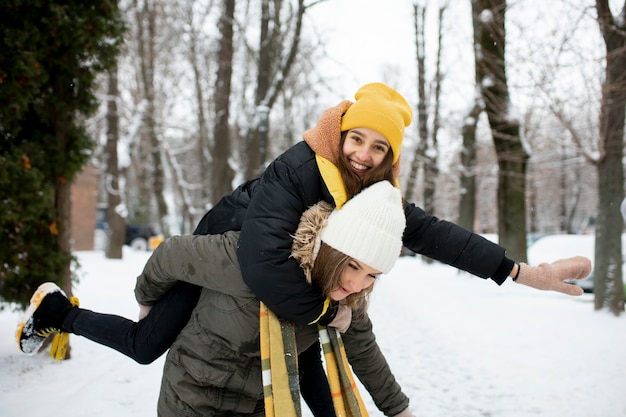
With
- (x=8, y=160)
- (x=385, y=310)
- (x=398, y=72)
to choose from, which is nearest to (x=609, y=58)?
(x=385, y=310)

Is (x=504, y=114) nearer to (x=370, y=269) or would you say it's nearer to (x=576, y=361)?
(x=576, y=361)

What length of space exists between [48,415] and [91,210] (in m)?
26.6

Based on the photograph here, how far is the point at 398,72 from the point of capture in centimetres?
2795

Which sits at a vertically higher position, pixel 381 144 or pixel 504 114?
pixel 504 114

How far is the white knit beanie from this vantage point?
198cm

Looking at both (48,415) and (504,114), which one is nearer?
(48,415)

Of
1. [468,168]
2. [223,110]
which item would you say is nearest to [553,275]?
[223,110]

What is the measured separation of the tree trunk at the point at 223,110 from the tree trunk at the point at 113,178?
13.0 ft

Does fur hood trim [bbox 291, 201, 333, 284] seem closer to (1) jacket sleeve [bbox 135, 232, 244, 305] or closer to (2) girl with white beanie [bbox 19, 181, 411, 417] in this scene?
(2) girl with white beanie [bbox 19, 181, 411, 417]

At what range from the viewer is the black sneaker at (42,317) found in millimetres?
2711

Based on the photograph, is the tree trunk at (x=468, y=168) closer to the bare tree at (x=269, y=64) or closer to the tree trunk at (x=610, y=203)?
the bare tree at (x=269, y=64)

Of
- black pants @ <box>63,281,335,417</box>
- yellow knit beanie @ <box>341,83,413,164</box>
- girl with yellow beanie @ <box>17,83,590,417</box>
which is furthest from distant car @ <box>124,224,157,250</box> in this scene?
yellow knit beanie @ <box>341,83,413,164</box>

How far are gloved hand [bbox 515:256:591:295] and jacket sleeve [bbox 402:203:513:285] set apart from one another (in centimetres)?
9

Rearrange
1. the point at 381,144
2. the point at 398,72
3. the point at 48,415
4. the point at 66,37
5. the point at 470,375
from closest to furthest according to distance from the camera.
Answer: the point at 381,144, the point at 48,415, the point at 66,37, the point at 470,375, the point at 398,72
